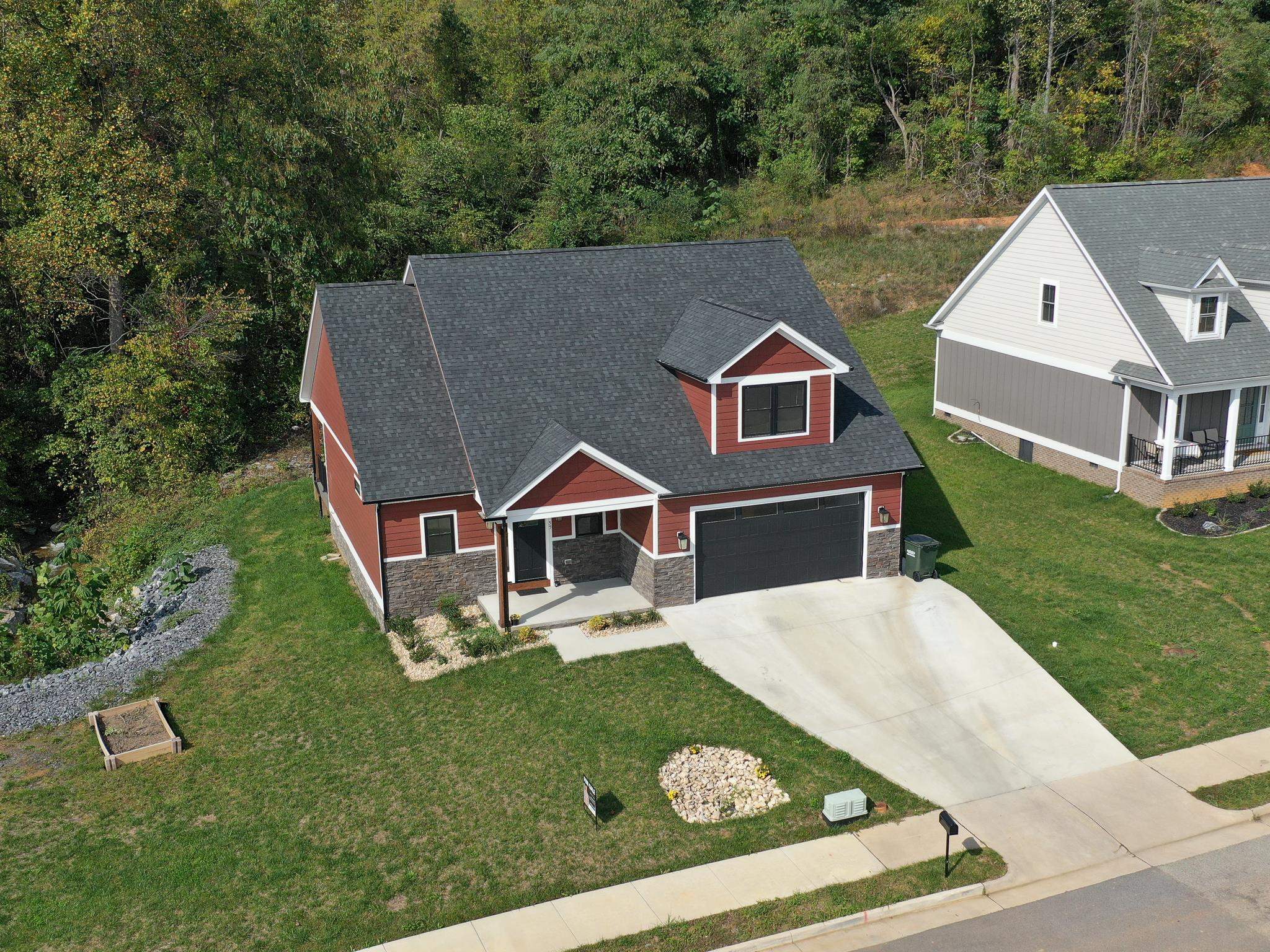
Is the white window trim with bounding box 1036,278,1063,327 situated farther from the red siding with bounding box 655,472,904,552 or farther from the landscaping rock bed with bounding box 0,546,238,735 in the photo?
the landscaping rock bed with bounding box 0,546,238,735

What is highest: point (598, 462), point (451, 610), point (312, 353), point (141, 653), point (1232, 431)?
point (312, 353)

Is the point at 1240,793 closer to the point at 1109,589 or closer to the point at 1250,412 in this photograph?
the point at 1109,589

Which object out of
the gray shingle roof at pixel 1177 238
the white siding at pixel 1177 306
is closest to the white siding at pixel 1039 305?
the gray shingle roof at pixel 1177 238

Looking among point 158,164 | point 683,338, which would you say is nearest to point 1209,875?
point 683,338

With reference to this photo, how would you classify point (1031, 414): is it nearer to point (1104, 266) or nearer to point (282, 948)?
point (1104, 266)

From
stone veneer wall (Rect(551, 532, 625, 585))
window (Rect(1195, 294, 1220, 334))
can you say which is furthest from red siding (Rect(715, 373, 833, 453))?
window (Rect(1195, 294, 1220, 334))

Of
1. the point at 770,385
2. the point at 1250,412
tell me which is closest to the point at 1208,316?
the point at 1250,412
